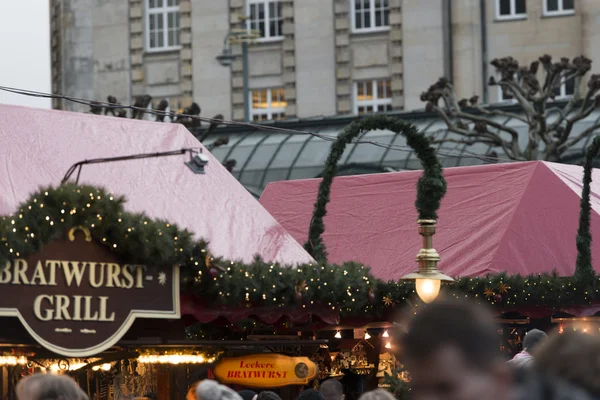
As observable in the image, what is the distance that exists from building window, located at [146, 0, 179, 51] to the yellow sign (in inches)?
1510

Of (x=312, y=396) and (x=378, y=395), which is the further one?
(x=312, y=396)

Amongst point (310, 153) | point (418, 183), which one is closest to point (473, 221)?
point (418, 183)

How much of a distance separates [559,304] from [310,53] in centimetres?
3405

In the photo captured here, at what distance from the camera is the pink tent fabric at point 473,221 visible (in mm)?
16984

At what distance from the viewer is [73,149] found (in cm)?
1386

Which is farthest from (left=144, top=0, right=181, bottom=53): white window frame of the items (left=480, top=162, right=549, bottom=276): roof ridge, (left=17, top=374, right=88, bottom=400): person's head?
(left=17, top=374, right=88, bottom=400): person's head

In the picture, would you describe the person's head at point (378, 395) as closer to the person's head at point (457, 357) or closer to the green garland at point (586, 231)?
the person's head at point (457, 357)

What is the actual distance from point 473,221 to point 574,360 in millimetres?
14486

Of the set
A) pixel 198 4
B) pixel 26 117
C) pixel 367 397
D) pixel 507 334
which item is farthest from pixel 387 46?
pixel 367 397

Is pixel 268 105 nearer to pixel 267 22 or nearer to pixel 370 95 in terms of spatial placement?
pixel 267 22

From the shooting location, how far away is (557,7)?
46469mm

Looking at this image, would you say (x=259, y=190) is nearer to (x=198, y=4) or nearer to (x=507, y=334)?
(x=198, y=4)

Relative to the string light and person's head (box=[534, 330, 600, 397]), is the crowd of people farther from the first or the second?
the string light

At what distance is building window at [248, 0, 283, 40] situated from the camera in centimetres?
5003
